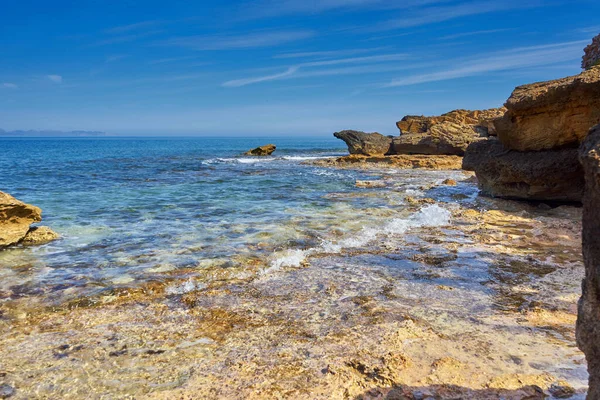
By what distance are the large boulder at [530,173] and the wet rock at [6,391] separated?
11.0m

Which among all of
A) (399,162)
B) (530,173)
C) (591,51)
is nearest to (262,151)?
(399,162)

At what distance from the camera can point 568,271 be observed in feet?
19.5

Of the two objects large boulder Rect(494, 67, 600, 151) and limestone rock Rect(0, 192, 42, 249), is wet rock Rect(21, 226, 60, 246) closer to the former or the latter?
limestone rock Rect(0, 192, 42, 249)

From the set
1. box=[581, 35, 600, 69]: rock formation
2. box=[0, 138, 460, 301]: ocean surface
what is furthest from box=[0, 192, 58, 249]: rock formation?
box=[581, 35, 600, 69]: rock formation

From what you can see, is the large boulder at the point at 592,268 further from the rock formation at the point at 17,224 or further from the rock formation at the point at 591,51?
the rock formation at the point at 591,51

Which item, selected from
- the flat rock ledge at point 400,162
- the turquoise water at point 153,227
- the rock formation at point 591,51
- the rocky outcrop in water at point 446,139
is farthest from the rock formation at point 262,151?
the rock formation at point 591,51

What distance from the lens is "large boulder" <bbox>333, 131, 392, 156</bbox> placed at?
1431 inches

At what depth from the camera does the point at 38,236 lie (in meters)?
8.38

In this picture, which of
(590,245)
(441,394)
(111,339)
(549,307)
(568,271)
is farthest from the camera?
(568,271)

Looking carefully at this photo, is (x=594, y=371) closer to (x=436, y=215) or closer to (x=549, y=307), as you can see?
(x=549, y=307)

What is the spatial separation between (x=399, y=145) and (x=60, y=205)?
24931 millimetres

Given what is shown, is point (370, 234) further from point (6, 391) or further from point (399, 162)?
point (399, 162)

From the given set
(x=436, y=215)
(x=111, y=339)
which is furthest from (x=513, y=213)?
(x=111, y=339)

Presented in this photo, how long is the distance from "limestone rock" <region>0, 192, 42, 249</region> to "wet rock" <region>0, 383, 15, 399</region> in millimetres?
5241
